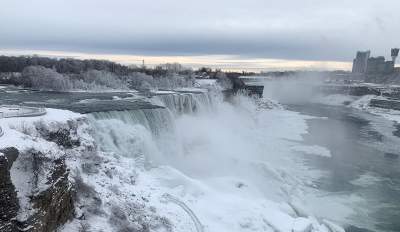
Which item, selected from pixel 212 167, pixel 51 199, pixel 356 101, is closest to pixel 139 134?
pixel 212 167

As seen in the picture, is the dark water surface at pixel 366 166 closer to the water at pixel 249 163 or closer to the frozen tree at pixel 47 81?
the water at pixel 249 163

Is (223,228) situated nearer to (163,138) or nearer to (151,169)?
(151,169)

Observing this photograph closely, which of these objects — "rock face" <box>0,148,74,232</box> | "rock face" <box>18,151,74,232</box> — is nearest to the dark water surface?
"rock face" <box>18,151,74,232</box>

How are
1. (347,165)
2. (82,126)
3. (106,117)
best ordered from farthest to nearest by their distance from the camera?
(347,165)
(106,117)
(82,126)

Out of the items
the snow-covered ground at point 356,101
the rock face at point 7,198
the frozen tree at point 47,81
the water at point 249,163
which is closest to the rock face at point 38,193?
the rock face at point 7,198

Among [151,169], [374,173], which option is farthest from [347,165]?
[151,169]

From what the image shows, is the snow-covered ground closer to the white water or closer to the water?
the water

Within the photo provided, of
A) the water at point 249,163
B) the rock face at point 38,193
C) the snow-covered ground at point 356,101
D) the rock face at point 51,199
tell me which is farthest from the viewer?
the snow-covered ground at point 356,101
